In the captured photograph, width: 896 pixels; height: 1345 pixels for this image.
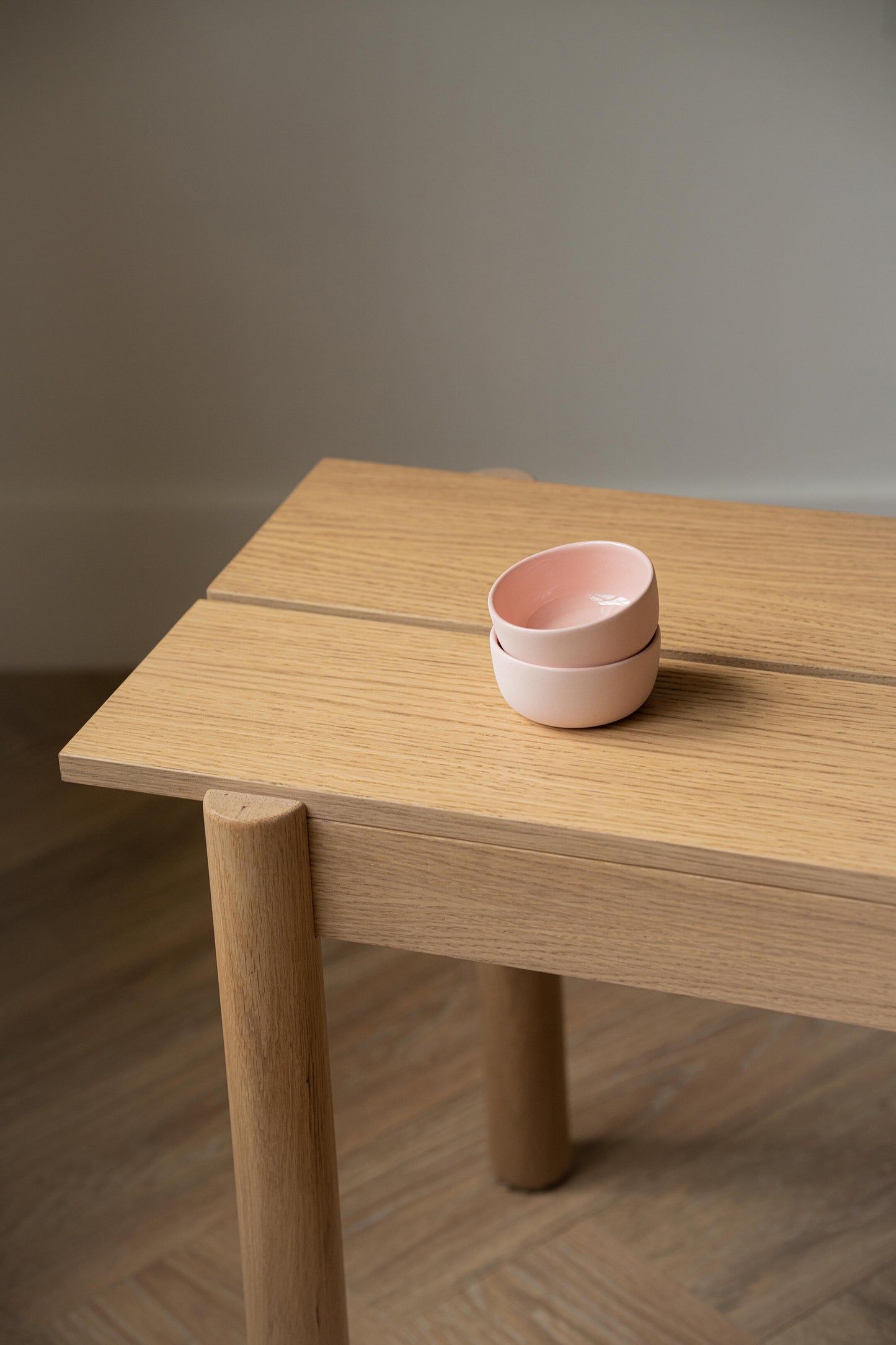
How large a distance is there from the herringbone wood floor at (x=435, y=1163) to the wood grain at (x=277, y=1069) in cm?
29

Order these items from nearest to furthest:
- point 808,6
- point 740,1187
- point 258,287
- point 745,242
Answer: point 740,1187 < point 808,6 < point 745,242 < point 258,287

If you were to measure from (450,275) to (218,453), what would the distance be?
43 cm

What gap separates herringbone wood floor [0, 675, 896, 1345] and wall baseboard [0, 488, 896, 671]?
68 cm

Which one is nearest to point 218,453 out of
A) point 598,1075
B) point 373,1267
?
point 598,1075

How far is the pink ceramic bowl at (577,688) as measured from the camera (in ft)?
2.20

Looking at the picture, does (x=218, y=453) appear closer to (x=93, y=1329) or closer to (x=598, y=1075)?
(x=598, y=1075)

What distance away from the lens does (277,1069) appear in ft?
2.33

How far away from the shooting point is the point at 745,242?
174cm

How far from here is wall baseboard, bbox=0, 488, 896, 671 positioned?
205 centimetres

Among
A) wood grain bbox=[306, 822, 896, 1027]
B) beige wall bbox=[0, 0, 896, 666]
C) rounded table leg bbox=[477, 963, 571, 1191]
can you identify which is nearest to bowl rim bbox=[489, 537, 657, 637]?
wood grain bbox=[306, 822, 896, 1027]

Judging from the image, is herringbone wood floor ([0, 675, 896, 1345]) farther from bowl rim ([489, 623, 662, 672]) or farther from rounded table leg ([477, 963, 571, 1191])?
bowl rim ([489, 623, 662, 672])

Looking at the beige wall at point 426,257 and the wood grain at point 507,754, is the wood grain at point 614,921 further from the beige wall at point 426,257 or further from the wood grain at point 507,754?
the beige wall at point 426,257

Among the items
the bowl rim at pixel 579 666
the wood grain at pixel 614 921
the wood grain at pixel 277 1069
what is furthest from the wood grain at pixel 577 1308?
the bowl rim at pixel 579 666

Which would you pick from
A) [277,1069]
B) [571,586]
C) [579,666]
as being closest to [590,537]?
[571,586]
